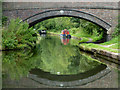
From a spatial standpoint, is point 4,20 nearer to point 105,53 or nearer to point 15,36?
point 15,36

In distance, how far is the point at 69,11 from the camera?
50.3 feet

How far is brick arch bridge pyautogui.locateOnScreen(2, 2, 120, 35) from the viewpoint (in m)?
15.1

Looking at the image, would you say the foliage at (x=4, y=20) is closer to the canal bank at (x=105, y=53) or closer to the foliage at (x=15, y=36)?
the foliage at (x=15, y=36)

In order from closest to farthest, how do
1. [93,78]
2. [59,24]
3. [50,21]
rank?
[93,78], [59,24], [50,21]

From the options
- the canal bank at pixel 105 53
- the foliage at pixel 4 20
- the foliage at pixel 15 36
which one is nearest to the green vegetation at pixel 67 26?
the foliage at pixel 4 20

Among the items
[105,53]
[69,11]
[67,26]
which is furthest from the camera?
[67,26]

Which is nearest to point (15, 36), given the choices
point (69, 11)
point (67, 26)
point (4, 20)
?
point (4, 20)

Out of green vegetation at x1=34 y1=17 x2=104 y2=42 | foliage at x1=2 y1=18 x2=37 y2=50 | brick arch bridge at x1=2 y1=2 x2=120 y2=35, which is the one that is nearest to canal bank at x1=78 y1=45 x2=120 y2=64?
foliage at x1=2 y1=18 x2=37 y2=50

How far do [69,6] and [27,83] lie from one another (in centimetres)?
1091

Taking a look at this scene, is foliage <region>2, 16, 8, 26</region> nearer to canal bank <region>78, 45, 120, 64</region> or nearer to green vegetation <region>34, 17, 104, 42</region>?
canal bank <region>78, 45, 120, 64</region>

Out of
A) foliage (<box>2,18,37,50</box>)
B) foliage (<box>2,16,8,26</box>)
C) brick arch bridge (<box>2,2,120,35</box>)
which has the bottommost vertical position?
foliage (<box>2,18,37,50</box>)

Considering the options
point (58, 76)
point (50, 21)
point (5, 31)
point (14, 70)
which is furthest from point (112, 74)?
point (50, 21)

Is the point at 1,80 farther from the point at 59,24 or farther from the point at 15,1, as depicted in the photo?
the point at 59,24

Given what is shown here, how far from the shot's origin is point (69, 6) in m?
15.3
